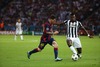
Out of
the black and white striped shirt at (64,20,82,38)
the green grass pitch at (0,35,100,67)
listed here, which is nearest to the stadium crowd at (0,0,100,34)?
the green grass pitch at (0,35,100,67)

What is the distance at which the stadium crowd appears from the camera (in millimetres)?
46875

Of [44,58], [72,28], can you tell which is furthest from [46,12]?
[72,28]

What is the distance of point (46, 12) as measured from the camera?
159 ft

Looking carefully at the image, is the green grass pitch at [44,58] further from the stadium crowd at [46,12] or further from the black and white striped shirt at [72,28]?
the stadium crowd at [46,12]

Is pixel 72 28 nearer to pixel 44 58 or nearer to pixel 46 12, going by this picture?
pixel 44 58

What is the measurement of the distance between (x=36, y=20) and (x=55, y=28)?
10.5 ft

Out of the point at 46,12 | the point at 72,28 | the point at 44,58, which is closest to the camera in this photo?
the point at 72,28

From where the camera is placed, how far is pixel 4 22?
49.3 metres

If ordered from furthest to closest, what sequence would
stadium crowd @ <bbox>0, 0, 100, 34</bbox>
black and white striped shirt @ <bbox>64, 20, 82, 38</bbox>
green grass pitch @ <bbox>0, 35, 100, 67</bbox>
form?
1. stadium crowd @ <bbox>0, 0, 100, 34</bbox>
2. black and white striped shirt @ <bbox>64, 20, 82, 38</bbox>
3. green grass pitch @ <bbox>0, 35, 100, 67</bbox>

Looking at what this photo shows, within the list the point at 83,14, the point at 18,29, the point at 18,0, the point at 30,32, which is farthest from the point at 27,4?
the point at 18,29

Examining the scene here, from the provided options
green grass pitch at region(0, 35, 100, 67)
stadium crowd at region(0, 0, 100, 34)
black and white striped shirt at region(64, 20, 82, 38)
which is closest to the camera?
green grass pitch at region(0, 35, 100, 67)

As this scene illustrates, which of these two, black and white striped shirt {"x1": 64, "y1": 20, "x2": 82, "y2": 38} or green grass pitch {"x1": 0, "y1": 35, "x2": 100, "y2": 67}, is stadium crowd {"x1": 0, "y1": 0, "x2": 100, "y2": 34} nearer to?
green grass pitch {"x1": 0, "y1": 35, "x2": 100, "y2": 67}

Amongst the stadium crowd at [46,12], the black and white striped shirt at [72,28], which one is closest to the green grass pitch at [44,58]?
the black and white striped shirt at [72,28]

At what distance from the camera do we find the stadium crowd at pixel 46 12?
46875mm
